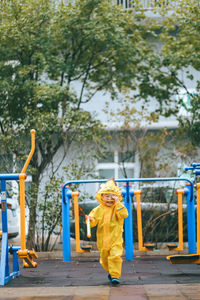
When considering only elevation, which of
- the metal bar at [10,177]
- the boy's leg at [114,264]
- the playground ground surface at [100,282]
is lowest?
the playground ground surface at [100,282]

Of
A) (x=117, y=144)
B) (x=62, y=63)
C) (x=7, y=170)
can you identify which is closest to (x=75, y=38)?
(x=62, y=63)

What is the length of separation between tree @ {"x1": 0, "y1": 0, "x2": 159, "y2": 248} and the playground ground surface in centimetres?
274

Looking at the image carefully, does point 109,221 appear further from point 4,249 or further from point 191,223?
point 191,223

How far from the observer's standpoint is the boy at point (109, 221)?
679 centimetres

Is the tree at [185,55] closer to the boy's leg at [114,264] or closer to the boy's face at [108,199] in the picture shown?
the boy's face at [108,199]

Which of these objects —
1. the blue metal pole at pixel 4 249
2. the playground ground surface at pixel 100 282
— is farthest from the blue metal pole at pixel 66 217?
the blue metal pole at pixel 4 249

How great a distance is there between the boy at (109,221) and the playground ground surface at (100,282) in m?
0.39

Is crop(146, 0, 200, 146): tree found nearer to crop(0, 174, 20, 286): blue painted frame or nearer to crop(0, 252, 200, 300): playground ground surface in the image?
crop(0, 252, 200, 300): playground ground surface

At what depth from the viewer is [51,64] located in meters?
12.1

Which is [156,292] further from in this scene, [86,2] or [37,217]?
[86,2]

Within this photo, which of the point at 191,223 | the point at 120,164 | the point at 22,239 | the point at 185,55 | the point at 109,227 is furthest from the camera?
the point at 120,164

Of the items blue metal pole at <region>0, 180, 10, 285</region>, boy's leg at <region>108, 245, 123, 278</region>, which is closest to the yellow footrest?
blue metal pole at <region>0, 180, 10, 285</region>

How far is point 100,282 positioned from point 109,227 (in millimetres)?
710

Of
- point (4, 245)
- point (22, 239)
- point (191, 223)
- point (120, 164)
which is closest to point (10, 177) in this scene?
point (22, 239)
